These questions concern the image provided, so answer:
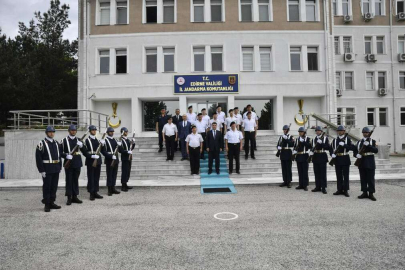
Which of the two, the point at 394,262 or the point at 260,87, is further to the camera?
the point at 260,87

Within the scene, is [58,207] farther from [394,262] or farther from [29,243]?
[394,262]

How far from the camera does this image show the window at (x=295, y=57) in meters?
19.3

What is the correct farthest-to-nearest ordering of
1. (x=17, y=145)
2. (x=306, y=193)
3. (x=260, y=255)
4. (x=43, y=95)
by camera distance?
1. (x=43, y=95)
2. (x=17, y=145)
3. (x=306, y=193)
4. (x=260, y=255)

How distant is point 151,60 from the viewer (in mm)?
19266

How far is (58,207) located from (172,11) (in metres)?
15.8

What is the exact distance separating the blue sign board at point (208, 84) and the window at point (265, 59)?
2030 mm

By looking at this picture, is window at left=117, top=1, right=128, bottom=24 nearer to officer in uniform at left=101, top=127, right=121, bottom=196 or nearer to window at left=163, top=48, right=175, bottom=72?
window at left=163, top=48, right=175, bottom=72

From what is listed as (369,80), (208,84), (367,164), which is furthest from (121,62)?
(369,80)

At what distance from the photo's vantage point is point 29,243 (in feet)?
15.9

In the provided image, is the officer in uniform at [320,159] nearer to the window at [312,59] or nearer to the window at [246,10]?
the window at [312,59]

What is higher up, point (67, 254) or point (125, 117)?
point (125, 117)

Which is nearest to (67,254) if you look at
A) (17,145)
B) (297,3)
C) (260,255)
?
(260,255)

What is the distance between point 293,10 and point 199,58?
23.2ft

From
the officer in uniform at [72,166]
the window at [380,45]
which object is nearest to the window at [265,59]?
the officer in uniform at [72,166]
